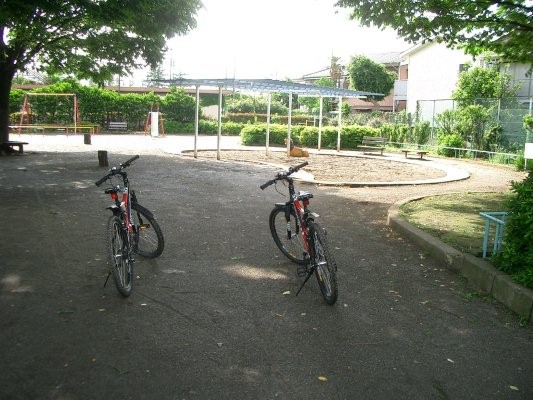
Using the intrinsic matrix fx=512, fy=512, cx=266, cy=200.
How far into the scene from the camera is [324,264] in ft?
15.1

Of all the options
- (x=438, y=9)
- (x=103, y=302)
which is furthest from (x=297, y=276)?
(x=438, y=9)

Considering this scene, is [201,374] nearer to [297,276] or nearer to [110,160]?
[297,276]

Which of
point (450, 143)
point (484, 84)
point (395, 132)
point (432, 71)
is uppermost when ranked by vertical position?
point (432, 71)

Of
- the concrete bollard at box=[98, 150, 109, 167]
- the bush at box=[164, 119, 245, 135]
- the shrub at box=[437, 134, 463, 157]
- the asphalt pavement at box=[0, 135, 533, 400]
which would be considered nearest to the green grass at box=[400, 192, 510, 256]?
the asphalt pavement at box=[0, 135, 533, 400]

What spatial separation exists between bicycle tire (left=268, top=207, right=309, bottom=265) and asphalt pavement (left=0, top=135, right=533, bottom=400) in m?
0.14

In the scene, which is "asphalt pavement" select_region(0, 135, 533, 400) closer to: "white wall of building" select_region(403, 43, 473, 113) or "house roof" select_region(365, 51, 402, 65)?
"white wall of building" select_region(403, 43, 473, 113)

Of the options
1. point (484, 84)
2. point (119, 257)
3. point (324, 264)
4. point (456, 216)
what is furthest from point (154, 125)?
point (324, 264)

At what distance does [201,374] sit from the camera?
3283mm

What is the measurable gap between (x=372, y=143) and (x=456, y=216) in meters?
16.4

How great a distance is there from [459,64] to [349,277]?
33.3 meters

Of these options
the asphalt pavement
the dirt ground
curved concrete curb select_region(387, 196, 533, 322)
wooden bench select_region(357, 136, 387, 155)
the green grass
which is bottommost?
the asphalt pavement

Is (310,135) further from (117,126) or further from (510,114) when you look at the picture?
(117,126)

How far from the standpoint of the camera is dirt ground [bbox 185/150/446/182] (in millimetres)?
14523

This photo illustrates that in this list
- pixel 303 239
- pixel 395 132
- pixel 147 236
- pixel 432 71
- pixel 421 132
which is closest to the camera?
pixel 303 239
